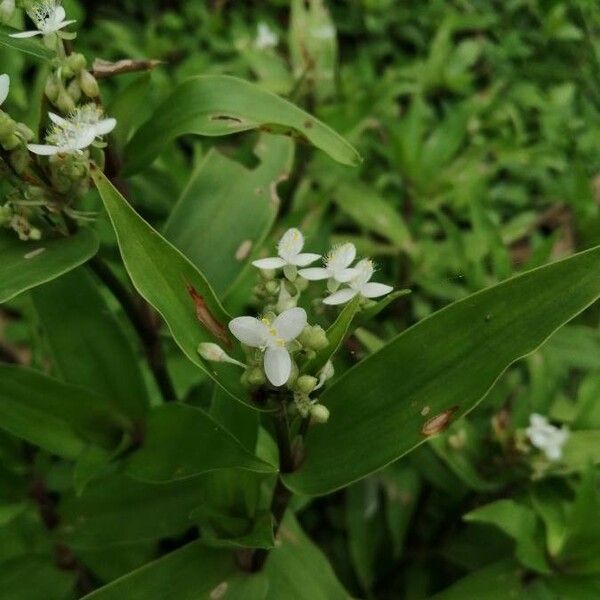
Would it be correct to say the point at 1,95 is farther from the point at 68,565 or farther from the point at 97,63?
the point at 68,565

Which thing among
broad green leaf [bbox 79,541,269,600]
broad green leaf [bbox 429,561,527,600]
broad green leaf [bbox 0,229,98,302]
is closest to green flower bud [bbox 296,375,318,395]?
broad green leaf [bbox 0,229,98,302]

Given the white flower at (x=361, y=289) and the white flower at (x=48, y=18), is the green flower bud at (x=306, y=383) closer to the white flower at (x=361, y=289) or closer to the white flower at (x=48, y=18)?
the white flower at (x=361, y=289)

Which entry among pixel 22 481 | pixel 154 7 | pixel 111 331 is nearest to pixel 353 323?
pixel 111 331

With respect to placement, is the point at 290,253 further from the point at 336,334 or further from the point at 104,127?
the point at 104,127

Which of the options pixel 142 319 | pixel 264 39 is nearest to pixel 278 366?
pixel 142 319

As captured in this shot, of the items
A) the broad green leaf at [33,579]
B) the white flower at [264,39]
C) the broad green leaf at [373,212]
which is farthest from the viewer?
the white flower at [264,39]

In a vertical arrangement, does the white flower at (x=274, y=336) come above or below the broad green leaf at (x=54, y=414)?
above

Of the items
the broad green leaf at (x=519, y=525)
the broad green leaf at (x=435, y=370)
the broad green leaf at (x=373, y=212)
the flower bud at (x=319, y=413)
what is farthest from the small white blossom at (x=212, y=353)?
the broad green leaf at (x=373, y=212)
